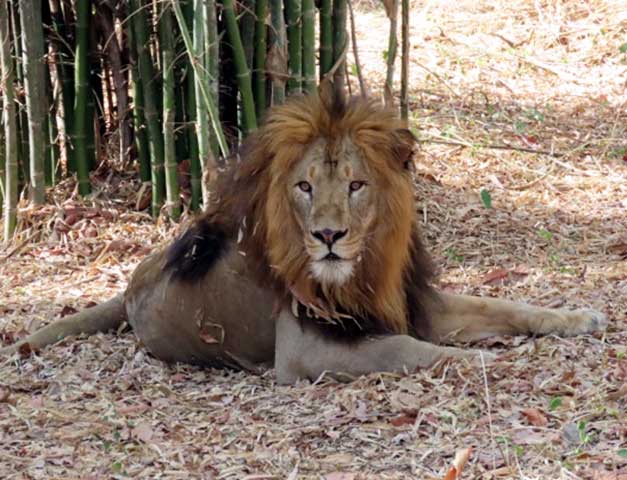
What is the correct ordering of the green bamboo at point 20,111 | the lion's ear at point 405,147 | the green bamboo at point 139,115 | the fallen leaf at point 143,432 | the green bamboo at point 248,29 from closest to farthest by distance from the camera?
1. the fallen leaf at point 143,432
2. the lion's ear at point 405,147
3. the green bamboo at point 248,29
4. the green bamboo at point 139,115
5. the green bamboo at point 20,111

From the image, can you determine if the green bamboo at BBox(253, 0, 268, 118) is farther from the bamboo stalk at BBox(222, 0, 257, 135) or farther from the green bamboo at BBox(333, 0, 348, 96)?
the green bamboo at BBox(333, 0, 348, 96)

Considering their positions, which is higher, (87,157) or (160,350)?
(87,157)

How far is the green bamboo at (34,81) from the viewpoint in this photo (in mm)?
6539

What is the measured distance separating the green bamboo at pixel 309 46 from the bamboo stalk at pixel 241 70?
12.0 inches

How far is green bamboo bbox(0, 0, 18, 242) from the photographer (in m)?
6.53

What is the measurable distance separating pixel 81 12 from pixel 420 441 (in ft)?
12.8

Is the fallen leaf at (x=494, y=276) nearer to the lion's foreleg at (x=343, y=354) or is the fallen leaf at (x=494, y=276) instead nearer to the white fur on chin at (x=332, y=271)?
the lion's foreleg at (x=343, y=354)

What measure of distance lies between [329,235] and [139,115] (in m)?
2.94

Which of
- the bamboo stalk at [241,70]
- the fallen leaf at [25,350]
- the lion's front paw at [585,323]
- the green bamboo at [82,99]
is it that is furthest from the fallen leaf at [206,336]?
the green bamboo at [82,99]

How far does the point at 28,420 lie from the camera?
4.18 meters

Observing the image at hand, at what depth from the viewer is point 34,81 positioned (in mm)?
6617

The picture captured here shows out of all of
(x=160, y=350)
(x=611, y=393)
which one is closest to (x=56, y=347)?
(x=160, y=350)

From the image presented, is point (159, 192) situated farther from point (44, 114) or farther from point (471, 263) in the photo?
point (471, 263)

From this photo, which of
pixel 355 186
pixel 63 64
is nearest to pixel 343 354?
pixel 355 186
